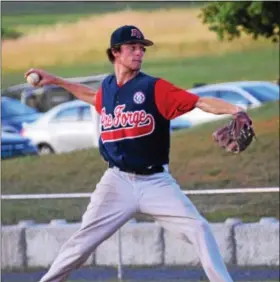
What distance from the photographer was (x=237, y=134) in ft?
27.0

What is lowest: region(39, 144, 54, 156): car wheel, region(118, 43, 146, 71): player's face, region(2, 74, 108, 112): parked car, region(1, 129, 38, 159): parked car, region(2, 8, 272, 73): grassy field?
region(39, 144, 54, 156): car wheel

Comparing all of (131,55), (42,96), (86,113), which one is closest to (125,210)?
(131,55)

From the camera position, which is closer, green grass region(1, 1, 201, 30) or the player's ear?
the player's ear

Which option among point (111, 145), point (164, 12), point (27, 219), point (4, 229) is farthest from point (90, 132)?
point (111, 145)

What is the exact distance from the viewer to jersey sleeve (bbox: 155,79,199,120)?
27.2 ft

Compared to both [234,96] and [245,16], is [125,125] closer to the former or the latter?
[245,16]

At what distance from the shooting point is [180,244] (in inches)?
503

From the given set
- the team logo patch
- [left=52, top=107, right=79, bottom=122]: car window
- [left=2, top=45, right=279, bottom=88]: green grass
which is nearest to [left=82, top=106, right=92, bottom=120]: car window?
[left=52, top=107, right=79, bottom=122]: car window

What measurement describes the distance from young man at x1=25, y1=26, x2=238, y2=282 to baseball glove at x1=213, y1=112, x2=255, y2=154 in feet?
1.04

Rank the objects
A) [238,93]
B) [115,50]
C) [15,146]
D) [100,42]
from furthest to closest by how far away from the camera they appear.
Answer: [100,42], [238,93], [15,146], [115,50]

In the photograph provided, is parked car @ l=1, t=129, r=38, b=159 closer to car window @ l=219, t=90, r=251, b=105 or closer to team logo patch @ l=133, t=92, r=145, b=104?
car window @ l=219, t=90, r=251, b=105

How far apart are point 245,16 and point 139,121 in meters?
10.4

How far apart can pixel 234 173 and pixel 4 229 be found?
218 inches

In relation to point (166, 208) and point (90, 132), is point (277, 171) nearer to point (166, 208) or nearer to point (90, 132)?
point (90, 132)
